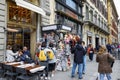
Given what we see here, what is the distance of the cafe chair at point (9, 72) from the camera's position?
9758mm

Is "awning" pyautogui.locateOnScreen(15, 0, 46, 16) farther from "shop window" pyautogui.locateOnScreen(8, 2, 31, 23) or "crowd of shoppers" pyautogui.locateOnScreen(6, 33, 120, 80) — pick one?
"crowd of shoppers" pyautogui.locateOnScreen(6, 33, 120, 80)

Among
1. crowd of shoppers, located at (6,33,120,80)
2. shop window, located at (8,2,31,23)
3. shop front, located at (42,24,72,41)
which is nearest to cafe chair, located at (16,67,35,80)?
crowd of shoppers, located at (6,33,120,80)

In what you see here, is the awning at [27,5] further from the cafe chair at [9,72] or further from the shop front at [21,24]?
the cafe chair at [9,72]

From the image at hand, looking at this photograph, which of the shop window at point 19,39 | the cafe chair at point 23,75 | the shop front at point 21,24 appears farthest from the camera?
the shop window at point 19,39

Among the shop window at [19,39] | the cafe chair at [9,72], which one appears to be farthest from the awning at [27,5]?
the cafe chair at [9,72]

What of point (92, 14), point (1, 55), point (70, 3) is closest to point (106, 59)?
point (1, 55)

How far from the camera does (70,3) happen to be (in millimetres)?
25609

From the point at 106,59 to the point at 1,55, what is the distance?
5.43 metres

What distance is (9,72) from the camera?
9.95 meters

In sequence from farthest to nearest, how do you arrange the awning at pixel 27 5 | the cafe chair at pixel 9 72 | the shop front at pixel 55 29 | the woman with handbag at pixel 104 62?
the shop front at pixel 55 29, the awning at pixel 27 5, the cafe chair at pixel 9 72, the woman with handbag at pixel 104 62

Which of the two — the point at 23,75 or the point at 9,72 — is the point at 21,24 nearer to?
the point at 9,72

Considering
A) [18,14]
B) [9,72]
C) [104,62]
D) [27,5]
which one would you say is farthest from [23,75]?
[18,14]

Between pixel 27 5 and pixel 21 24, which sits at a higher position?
pixel 27 5

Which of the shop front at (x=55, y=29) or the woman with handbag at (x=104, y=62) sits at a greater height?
the shop front at (x=55, y=29)
